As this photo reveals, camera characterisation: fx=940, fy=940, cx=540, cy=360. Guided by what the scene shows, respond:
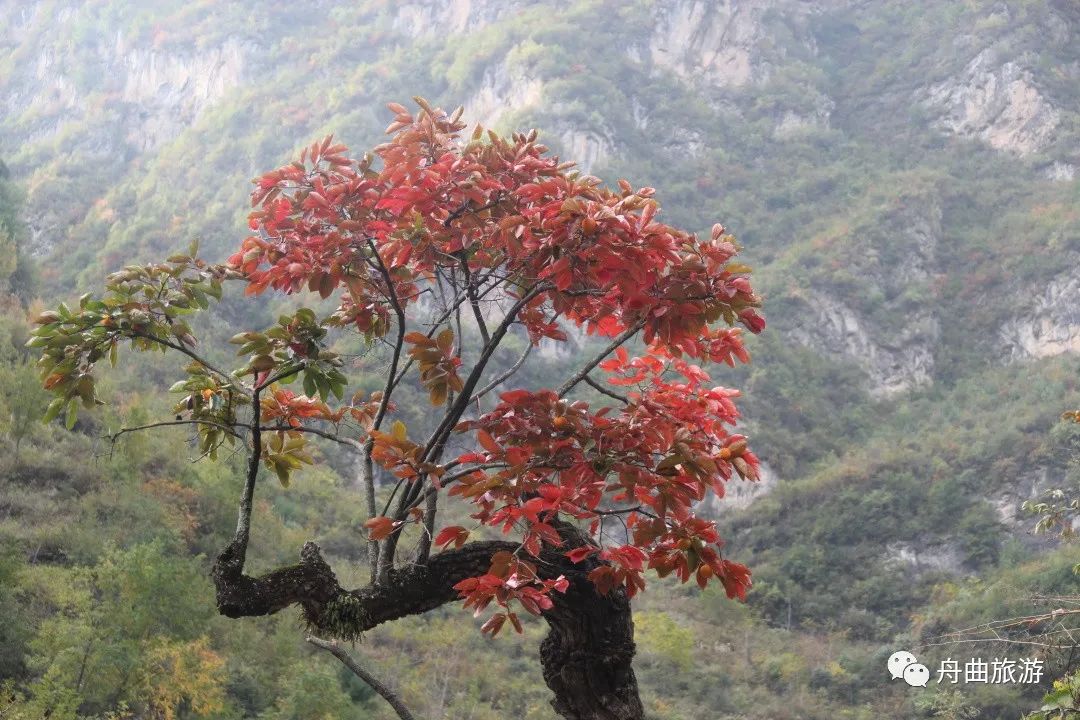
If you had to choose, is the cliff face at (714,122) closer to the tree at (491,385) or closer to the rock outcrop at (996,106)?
the rock outcrop at (996,106)

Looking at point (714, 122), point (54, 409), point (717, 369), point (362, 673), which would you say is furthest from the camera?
point (714, 122)

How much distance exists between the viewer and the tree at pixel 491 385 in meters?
1.96

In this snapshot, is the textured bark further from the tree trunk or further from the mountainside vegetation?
the mountainside vegetation

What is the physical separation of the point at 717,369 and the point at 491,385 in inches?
968

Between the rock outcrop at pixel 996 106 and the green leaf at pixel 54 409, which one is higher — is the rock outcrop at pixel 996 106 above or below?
above

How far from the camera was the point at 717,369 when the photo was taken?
26641mm

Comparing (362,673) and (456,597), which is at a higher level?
(456,597)

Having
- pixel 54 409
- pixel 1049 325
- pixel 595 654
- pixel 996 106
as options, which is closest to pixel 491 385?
pixel 595 654

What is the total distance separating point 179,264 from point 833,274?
2914cm

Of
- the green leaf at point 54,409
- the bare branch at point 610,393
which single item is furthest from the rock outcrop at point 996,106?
the green leaf at point 54,409

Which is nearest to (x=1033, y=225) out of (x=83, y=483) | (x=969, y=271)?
(x=969, y=271)

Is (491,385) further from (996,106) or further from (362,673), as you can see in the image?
(996,106)

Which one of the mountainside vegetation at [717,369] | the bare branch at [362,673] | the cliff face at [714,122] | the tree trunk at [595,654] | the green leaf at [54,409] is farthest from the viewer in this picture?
the cliff face at [714,122]

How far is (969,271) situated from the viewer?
3039 cm
